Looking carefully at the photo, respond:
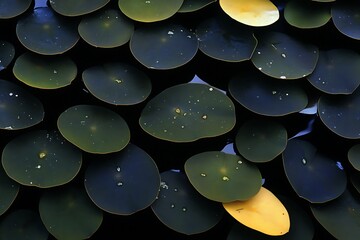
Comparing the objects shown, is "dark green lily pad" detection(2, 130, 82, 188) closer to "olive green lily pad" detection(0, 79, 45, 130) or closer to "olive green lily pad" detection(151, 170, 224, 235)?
"olive green lily pad" detection(0, 79, 45, 130)

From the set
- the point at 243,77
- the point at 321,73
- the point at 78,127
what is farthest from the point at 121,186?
the point at 321,73

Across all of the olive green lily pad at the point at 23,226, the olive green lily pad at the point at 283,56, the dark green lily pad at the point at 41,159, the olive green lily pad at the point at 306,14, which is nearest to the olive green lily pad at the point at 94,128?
the dark green lily pad at the point at 41,159

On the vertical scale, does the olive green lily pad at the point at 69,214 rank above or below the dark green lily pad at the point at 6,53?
below

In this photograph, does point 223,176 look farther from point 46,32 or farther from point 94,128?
point 46,32

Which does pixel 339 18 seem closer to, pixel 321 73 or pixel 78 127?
pixel 321 73

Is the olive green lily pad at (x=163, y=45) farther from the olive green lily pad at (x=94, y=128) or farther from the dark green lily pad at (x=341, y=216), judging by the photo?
the dark green lily pad at (x=341, y=216)

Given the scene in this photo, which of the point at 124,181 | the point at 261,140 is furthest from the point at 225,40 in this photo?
the point at 124,181

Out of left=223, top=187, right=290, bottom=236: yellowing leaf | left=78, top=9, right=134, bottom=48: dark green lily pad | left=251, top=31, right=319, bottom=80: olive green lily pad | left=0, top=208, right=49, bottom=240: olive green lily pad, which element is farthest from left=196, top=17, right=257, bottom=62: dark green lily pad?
left=0, top=208, right=49, bottom=240: olive green lily pad
